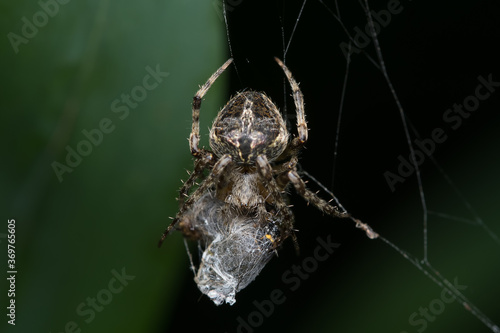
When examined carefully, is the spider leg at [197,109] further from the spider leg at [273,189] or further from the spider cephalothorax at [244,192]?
the spider leg at [273,189]

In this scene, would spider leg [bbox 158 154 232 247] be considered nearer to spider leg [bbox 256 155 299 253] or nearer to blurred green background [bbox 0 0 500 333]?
blurred green background [bbox 0 0 500 333]

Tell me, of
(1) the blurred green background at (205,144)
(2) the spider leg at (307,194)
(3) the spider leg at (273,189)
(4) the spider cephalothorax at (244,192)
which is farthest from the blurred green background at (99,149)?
(2) the spider leg at (307,194)

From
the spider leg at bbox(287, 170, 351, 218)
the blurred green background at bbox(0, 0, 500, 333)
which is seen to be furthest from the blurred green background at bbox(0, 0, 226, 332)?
the spider leg at bbox(287, 170, 351, 218)

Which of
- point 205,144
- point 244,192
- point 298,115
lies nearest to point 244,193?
point 244,192

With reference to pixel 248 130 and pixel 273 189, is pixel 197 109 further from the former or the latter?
pixel 273 189

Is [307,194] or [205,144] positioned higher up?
[205,144]

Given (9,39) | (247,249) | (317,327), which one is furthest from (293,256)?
(9,39)
